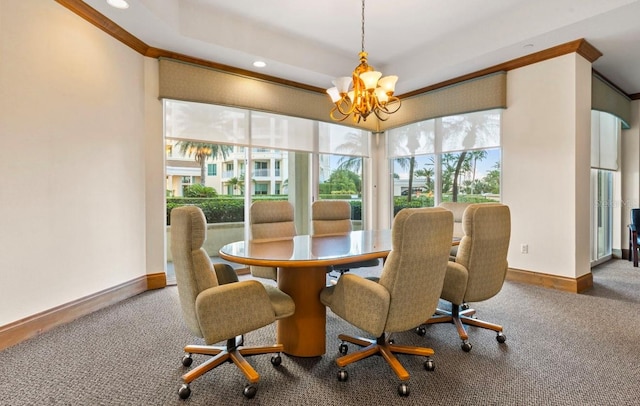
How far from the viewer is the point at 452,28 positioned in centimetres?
381

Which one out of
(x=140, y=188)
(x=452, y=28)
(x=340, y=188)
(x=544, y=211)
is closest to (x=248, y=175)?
(x=140, y=188)

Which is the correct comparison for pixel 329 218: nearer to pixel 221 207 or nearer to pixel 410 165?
pixel 221 207

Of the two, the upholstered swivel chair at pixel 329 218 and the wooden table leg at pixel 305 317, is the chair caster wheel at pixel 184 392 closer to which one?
the wooden table leg at pixel 305 317

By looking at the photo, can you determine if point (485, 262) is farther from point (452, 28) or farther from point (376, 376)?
point (452, 28)

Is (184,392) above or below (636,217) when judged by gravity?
below

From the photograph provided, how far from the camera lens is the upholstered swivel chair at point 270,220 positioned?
3.08 m

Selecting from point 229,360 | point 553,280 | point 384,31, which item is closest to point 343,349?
point 229,360

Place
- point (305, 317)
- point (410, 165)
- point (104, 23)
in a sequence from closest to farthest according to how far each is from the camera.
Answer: point (305, 317) < point (104, 23) < point (410, 165)

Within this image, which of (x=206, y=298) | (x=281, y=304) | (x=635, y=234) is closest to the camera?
(x=206, y=298)

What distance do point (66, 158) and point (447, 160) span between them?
4768mm

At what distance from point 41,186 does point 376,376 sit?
2.92m

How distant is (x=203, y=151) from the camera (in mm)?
4145

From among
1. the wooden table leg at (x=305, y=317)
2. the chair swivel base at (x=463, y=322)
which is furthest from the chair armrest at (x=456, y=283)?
the wooden table leg at (x=305, y=317)

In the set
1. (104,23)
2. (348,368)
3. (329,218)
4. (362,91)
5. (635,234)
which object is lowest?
(348,368)
